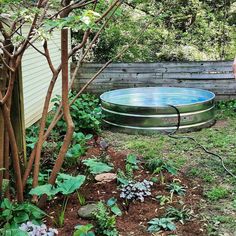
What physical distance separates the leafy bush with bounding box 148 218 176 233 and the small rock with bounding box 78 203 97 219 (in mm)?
462

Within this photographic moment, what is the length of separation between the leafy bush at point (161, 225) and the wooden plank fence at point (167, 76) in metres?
5.09

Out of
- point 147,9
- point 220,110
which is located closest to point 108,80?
point 147,9

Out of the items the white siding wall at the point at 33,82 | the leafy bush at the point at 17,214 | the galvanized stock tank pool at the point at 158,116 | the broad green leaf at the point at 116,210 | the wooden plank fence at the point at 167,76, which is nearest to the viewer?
the leafy bush at the point at 17,214

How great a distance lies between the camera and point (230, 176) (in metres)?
4.13

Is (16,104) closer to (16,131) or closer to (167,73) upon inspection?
(16,131)

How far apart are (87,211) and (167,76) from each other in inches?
203

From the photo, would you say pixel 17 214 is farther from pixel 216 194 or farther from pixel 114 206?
pixel 216 194

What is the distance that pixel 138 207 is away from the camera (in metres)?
3.34

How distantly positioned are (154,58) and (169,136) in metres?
3.36

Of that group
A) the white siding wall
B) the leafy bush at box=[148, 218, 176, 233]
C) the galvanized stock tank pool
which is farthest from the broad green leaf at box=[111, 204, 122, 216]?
the white siding wall

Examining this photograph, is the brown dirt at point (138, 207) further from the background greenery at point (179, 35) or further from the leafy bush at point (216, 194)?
the background greenery at point (179, 35)

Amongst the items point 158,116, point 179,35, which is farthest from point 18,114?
point 179,35

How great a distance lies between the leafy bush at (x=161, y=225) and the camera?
298 centimetres

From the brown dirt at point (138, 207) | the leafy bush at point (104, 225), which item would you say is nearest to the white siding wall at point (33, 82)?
the brown dirt at point (138, 207)
